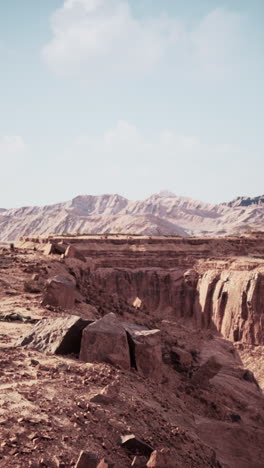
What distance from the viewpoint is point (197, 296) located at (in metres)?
46.5

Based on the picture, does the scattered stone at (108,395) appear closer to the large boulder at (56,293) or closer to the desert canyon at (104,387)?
the desert canyon at (104,387)

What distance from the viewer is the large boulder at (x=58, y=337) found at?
952 cm

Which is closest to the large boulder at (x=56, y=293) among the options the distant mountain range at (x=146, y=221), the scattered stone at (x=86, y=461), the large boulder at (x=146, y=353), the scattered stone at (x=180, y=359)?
the scattered stone at (x=180, y=359)

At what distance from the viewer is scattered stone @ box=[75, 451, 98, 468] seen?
509cm

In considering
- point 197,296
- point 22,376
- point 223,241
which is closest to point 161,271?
point 197,296

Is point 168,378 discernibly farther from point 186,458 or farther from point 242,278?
point 242,278

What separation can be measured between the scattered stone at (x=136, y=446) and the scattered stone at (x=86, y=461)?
3.57ft

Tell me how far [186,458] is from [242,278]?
118 feet

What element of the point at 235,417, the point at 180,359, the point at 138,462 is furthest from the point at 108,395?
the point at 180,359

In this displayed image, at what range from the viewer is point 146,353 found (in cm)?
1048

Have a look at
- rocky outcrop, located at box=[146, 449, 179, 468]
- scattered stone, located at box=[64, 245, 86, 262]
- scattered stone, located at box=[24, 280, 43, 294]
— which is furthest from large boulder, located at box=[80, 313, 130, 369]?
scattered stone, located at box=[64, 245, 86, 262]

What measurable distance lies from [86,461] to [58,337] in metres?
4.68

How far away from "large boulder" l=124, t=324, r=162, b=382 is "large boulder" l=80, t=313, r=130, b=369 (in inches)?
24.8

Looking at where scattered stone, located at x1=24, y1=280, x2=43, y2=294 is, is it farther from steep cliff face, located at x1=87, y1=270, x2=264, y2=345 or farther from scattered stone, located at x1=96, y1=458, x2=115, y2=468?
steep cliff face, located at x1=87, y1=270, x2=264, y2=345
